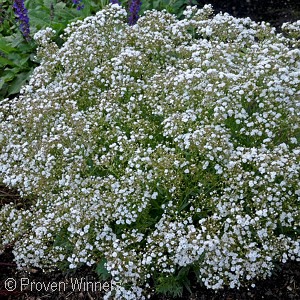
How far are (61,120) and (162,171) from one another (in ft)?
5.34

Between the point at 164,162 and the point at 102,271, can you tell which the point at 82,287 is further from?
the point at 164,162

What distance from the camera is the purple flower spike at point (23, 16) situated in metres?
7.79

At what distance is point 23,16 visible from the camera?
7.97m

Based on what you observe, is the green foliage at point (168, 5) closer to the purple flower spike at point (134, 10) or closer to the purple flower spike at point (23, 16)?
the purple flower spike at point (134, 10)

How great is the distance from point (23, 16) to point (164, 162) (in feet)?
14.6

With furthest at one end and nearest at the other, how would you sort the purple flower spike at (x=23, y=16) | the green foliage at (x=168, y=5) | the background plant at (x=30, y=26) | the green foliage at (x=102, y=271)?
the green foliage at (x=168, y=5) → the background plant at (x=30, y=26) → the purple flower spike at (x=23, y=16) → the green foliage at (x=102, y=271)

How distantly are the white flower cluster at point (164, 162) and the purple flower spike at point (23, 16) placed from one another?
2.09 m

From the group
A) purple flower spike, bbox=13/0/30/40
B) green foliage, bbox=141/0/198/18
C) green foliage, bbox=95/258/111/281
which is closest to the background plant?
green foliage, bbox=141/0/198/18

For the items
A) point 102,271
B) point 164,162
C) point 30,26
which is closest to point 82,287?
point 102,271

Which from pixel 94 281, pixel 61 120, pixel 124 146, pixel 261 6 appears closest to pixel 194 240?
pixel 124 146

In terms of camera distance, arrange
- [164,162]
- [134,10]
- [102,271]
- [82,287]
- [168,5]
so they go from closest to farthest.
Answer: [164,162] < [102,271] < [82,287] < [134,10] < [168,5]

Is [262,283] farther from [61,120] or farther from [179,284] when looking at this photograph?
[61,120]

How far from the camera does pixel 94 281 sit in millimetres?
5582

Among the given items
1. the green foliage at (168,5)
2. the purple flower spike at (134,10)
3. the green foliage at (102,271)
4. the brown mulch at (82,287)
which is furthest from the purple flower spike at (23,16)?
the green foliage at (102,271)
